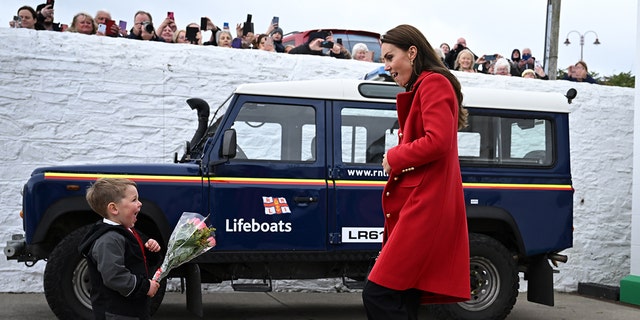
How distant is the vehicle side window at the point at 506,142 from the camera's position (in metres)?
7.49

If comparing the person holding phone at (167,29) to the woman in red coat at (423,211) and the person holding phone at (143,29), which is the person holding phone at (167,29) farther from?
the woman in red coat at (423,211)

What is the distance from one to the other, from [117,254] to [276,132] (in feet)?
11.1

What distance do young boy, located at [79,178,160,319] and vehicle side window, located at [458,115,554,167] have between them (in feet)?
13.9

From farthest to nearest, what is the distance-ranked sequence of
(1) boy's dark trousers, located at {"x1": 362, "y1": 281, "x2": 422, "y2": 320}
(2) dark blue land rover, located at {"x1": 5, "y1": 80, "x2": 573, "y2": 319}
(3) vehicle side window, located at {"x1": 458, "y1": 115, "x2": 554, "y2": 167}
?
(3) vehicle side window, located at {"x1": 458, "y1": 115, "x2": 554, "y2": 167}, (2) dark blue land rover, located at {"x1": 5, "y1": 80, "x2": 573, "y2": 319}, (1) boy's dark trousers, located at {"x1": 362, "y1": 281, "x2": 422, "y2": 320}

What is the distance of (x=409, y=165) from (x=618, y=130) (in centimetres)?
834

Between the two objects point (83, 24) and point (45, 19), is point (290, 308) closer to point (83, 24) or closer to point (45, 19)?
point (83, 24)

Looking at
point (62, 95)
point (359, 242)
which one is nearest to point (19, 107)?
point (62, 95)

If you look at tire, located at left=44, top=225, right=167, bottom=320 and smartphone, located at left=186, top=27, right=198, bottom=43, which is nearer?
tire, located at left=44, top=225, right=167, bottom=320

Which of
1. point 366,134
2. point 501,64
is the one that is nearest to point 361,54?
point 501,64

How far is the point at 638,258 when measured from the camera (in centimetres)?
937

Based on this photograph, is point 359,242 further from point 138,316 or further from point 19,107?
point 19,107

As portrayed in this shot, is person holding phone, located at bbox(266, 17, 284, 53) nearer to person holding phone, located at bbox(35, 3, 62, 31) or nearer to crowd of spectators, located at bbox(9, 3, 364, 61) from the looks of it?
crowd of spectators, located at bbox(9, 3, 364, 61)

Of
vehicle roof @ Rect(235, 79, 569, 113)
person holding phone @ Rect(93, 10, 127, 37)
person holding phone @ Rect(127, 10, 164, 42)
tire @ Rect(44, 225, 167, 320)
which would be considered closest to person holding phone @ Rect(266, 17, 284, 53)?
person holding phone @ Rect(127, 10, 164, 42)

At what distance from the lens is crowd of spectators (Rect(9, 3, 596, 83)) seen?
945cm
